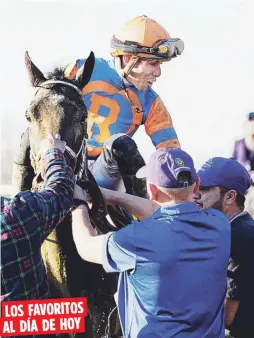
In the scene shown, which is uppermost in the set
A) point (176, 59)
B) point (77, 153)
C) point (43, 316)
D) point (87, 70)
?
point (176, 59)

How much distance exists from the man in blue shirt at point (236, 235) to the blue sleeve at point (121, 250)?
0.59 m

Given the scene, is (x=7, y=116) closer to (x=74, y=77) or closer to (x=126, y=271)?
(x=74, y=77)

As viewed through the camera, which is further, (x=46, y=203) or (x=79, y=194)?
(x=79, y=194)

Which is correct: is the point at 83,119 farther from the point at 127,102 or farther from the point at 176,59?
the point at 176,59

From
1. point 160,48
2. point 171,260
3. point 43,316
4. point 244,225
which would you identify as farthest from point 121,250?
point 160,48

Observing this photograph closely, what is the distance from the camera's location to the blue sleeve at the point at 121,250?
2098mm

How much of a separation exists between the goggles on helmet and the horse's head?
0.57 meters

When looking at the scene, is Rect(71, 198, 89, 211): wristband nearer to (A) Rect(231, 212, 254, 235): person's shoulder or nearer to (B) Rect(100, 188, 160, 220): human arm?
(B) Rect(100, 188, 160, 220): human arm

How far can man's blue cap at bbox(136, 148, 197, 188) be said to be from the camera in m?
2.16

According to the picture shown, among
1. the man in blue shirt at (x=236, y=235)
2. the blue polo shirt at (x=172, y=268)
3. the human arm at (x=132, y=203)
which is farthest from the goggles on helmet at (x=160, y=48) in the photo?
the blue polo shirt at (x=172, y=268)

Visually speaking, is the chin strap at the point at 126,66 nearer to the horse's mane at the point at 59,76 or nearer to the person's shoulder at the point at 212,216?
the horse's mane at the point at 59,76

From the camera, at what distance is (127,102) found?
3.49 metres

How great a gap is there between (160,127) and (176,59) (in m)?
0.42

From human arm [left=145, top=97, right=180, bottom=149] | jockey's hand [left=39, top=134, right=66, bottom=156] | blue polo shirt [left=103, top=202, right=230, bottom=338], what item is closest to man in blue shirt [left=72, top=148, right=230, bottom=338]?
blue polo shirt [left=103, top=202, right=230, bottom=338]
